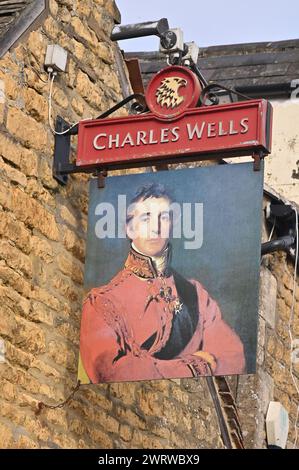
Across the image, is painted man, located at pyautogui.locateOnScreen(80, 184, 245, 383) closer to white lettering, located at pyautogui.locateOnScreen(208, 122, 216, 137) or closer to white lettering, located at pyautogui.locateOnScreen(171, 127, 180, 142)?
white lettering, located at pyautogui.locateOnScreen(171, 127, 180, 142)

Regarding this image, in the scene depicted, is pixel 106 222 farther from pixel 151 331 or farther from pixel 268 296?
pixel 268 296

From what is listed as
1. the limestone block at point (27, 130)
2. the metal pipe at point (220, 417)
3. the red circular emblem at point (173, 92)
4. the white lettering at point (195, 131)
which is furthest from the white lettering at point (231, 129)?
the metal pipe at point (220, 417)

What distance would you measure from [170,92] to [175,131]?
0.28 m

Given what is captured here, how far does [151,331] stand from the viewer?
9.12 metres

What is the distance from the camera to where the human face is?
30.5 ft

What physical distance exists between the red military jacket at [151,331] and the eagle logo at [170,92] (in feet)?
3.14

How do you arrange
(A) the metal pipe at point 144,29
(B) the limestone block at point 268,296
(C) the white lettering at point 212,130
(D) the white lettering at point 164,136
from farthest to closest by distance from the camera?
(B) the limestone block at point 268,296 < (A) the metal pipe at point 144,29 < (D) the white lettering at point 164,136 < (C) the white lettering at point 212,130

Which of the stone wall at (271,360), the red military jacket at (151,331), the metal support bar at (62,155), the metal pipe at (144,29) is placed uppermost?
the metal pipe at (144,29)

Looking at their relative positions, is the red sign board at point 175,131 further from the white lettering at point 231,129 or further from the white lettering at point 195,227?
the white lettering at point 195,227

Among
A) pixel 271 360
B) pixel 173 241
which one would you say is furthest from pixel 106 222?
pixel 271 360

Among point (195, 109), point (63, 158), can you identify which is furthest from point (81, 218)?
point (195, 109)

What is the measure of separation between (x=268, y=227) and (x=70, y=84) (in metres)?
2.43

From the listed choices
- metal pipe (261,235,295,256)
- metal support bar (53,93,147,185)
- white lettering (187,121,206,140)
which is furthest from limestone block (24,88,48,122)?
metal pipe (261,235,295,256)

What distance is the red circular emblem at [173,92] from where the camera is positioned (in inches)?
378
